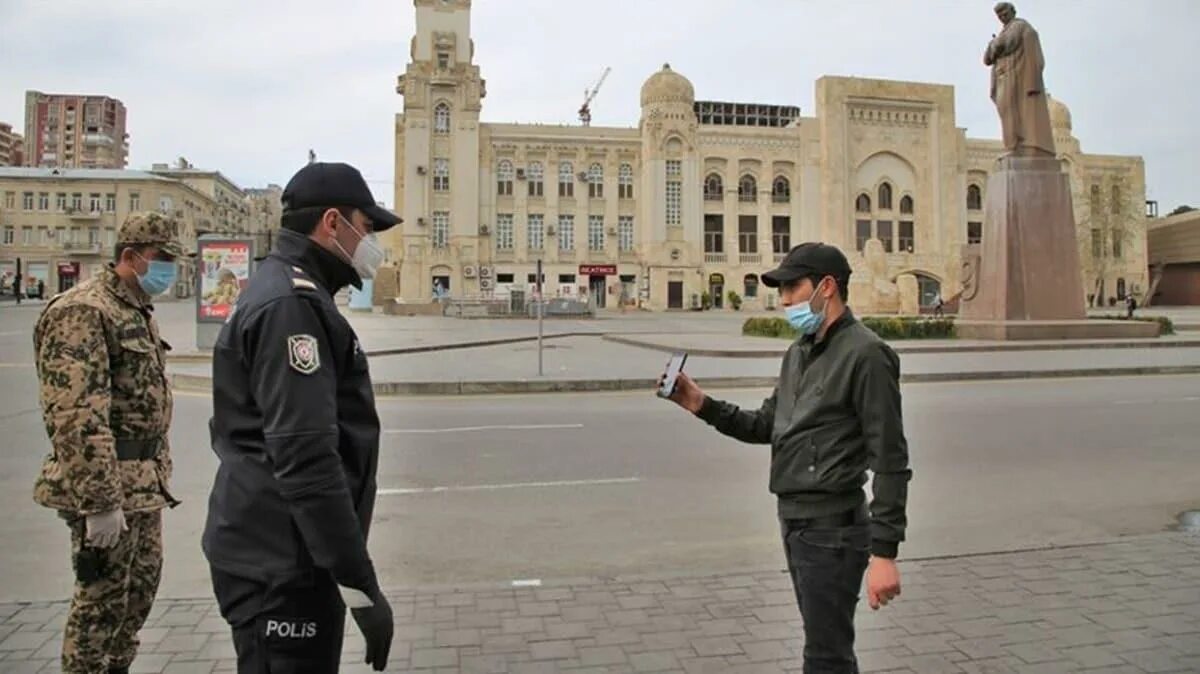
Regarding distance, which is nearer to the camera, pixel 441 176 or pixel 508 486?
pixel 508 486

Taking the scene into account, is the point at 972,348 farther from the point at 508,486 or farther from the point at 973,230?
the point at 973,230

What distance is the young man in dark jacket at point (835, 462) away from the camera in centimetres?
290

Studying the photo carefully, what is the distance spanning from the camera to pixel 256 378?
228 cm

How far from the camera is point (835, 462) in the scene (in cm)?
303

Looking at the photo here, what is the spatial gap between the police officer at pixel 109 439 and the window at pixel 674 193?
67487mm

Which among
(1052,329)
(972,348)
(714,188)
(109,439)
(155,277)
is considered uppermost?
(714,188)

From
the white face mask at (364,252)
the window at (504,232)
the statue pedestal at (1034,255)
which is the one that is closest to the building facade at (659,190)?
the window at (504,232)

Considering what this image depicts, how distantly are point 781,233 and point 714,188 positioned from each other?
7.18m

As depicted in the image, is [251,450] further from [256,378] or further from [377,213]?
[377,213]

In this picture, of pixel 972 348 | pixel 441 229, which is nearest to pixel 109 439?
pixel 972 348

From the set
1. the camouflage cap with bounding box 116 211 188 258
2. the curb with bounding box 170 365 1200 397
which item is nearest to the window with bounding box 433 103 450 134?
the curb with bounding box 170 365 1200 397

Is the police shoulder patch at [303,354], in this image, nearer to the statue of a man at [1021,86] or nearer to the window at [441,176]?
the statue of a man at [1021,86]

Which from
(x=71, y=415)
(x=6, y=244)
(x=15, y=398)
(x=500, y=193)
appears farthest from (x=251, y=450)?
(x=6, y=244)

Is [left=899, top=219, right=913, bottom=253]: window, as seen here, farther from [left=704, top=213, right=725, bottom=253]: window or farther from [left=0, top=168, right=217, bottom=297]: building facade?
[left=0, top=168, right=217, bottom=297]: building facade
